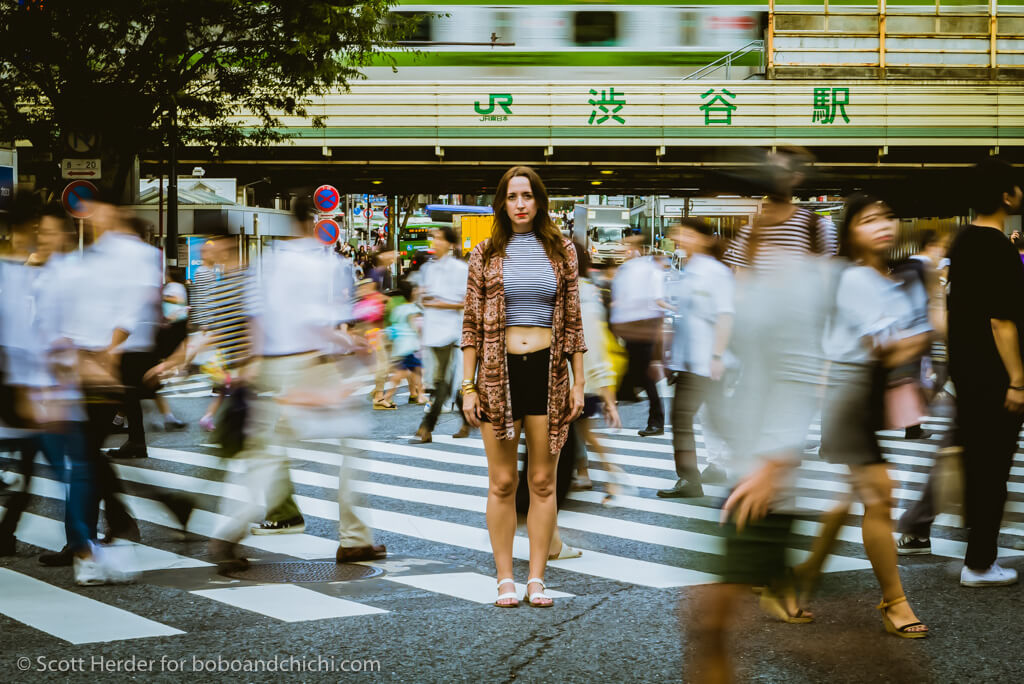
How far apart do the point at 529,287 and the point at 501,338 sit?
0.81 feet

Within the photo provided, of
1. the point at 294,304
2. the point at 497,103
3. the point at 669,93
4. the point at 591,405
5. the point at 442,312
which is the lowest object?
the point at 591,405

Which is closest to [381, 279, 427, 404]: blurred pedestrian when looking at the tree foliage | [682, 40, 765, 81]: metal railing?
the tree foliage

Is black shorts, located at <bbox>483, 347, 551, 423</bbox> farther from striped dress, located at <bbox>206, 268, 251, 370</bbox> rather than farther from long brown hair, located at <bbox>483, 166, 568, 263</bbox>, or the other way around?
striped dress, located at <bbox>206, 268, 251, 370</bbox>

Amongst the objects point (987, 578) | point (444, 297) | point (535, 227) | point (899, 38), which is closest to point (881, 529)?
point (987, 578)

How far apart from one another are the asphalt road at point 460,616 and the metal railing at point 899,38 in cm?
2454

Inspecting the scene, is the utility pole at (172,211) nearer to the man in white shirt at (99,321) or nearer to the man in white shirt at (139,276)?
the man in white shirt at (139,276)

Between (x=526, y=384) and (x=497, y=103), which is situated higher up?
(x=497, y=103)

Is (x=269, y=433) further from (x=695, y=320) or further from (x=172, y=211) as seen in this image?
(x=172, y=211)

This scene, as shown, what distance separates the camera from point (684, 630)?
4.64 meters

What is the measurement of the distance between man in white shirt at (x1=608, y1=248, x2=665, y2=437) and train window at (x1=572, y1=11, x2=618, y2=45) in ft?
60.1

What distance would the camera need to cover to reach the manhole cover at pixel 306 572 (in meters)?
5.50

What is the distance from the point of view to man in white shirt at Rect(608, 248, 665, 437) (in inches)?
401

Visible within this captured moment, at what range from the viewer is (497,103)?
27.9 metres

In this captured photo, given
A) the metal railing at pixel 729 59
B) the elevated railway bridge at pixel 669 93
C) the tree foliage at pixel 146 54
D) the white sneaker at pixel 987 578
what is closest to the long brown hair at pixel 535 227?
the white sneaker at pixel 987 578
